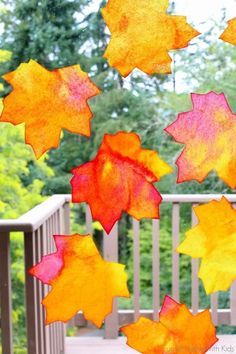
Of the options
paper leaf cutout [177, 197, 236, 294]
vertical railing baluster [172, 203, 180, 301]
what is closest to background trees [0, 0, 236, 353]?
vertical railing baluster [172, 203, 180, 301]

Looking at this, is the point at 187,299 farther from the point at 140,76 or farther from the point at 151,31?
the point at 151,31

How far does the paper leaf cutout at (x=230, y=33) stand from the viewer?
5.94ft

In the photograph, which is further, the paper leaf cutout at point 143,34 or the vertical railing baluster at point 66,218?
the vertical railing baluster at point 66,218

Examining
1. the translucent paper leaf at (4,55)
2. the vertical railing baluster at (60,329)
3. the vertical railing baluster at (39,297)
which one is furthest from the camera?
the translucent paper leaf at (4,55)

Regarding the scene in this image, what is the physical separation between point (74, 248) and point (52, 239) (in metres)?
0.10

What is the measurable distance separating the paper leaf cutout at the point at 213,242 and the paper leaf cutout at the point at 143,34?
507 mm

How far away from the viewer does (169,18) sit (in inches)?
69.5

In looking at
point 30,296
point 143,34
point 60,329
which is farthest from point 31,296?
point 143,34

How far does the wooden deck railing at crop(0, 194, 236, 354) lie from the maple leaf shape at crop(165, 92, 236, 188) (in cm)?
29

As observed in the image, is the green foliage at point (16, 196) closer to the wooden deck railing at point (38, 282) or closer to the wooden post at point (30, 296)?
the wooden deck railing at point (38, 282)

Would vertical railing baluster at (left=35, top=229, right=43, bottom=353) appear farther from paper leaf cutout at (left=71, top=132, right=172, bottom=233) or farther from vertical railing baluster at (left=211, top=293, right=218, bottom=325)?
vertical railing baluster at (left=211, top=293, right=218, bottom=325)

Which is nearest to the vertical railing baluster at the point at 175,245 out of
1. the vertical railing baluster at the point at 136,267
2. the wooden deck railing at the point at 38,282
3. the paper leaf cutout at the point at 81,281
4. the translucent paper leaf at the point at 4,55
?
the wooden deck railing at the point at 38,282

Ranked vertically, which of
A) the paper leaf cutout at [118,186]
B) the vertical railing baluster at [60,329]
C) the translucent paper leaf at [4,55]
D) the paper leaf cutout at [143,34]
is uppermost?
the translucent paper leaf at [4,55]

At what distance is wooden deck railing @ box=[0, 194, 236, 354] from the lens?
142 cm
